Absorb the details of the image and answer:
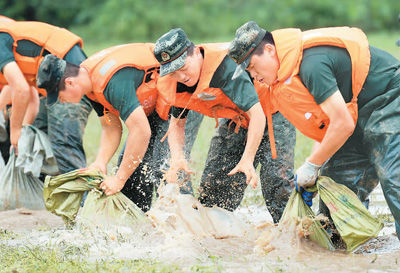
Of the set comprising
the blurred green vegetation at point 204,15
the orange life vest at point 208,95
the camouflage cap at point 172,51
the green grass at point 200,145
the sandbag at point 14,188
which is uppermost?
the camouflage cap at point 172,51

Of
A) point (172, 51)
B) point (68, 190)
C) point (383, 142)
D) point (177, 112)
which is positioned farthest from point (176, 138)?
point (383, 142)

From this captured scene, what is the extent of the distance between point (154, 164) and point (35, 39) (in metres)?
1.77

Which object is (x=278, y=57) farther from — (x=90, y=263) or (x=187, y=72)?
(x=90, y=263)

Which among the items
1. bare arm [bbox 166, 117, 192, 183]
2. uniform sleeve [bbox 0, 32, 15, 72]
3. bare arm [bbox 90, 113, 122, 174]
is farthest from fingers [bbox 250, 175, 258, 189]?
uniform sleeve [bbox 0, 32, 15, 72]

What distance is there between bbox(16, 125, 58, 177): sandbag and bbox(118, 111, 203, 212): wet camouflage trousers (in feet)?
3.02

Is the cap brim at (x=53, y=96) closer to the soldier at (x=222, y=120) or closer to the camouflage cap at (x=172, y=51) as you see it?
the soldier at (x=222, y=120)

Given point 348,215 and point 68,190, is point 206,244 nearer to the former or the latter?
point 348,215

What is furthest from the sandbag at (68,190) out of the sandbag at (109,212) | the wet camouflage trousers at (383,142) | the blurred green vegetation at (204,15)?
the blurred green vegetation at (204,15)

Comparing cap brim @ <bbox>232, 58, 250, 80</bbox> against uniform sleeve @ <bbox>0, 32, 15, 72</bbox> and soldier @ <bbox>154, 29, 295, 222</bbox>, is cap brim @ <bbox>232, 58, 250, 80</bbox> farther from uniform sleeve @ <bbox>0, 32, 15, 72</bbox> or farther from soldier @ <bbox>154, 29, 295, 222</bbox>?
uniform sleeve @ <bbox>0, 32, 15, 72</bbox>

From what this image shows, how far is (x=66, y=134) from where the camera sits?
646 centimetres

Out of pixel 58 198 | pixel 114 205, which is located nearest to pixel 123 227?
pixel 114 205

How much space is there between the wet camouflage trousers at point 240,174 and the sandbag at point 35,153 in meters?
1.68

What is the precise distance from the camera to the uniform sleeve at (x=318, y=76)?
12.9 ft

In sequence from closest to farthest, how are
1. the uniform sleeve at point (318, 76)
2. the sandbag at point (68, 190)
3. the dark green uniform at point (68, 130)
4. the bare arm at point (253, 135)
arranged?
the uniform sleeve at point (318, 76), the bare arm at point (253, 135), the sandbag at point (68, 190), the dark green uniform at point (68, 130)
